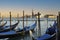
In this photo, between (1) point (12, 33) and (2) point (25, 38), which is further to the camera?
(2) point (25, 38)

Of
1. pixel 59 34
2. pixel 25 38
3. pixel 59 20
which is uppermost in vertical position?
pixel 59 20

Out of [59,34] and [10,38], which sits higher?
[59,34]

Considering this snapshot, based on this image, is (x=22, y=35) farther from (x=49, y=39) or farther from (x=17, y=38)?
(x=49, y=39)

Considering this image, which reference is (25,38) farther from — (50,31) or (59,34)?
(59,34)

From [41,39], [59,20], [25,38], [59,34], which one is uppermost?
[59,20]

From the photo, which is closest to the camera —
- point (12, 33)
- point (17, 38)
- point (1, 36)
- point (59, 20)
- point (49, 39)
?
point (59, 20)

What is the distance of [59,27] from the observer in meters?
3.71

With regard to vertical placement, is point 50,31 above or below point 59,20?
below

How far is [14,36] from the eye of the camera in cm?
795

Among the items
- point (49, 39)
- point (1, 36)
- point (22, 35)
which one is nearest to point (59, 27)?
point (49, 39)

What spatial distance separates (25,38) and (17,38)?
0.65m

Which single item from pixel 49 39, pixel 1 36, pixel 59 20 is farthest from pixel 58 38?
pixel 1 36

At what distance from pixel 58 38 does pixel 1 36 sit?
411cm

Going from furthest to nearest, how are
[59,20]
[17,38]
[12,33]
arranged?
[17,38] → [12,33] → [59,20]
